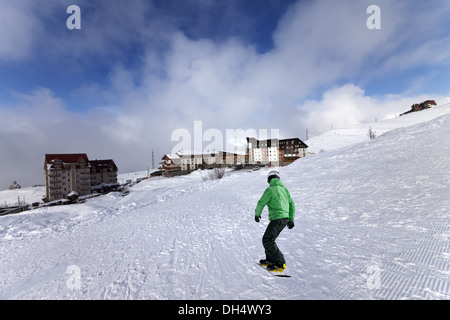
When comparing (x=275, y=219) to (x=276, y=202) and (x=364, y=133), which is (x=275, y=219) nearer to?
(x=276, y=202)

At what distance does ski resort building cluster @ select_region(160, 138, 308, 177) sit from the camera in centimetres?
6128

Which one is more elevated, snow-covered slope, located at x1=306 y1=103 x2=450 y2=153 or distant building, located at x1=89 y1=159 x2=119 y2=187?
snow-covered slope, located at x1=306 y1=103 x2=450 y2=153

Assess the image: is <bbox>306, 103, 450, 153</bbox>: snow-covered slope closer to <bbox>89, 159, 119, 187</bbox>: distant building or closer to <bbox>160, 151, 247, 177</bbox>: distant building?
<bbox>160, 151, 247, 177</bbox>: distant building

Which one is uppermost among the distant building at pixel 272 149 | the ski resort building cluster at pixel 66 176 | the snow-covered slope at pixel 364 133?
the snow-covered slope at pixel 364 133

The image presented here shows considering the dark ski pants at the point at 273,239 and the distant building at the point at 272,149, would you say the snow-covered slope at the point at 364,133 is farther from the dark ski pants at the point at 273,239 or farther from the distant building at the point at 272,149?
the dark ski pants at the point at 273,239

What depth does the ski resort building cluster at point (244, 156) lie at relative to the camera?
61.3m

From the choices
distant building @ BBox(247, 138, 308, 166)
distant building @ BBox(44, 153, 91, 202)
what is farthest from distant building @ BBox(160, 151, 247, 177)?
distant building @ BBox(44, 153, 91, 202)

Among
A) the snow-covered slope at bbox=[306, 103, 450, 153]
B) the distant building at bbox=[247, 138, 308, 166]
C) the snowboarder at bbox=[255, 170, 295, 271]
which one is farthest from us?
the snow-covered slope at bbox=[306, 103, 450, 153]

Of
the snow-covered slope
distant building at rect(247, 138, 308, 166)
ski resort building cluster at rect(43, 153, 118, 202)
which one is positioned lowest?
ski resort building cluster at rect(43, 153, 118, 202)

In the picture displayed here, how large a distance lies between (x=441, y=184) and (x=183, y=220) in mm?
11165

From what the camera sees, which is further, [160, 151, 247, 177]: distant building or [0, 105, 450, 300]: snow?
[160, 151, 247, 177]: distant building

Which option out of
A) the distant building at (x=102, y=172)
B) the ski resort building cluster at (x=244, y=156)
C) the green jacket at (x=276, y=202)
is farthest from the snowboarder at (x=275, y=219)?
the distant building at (x=102, y=172)

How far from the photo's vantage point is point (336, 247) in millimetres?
4250
